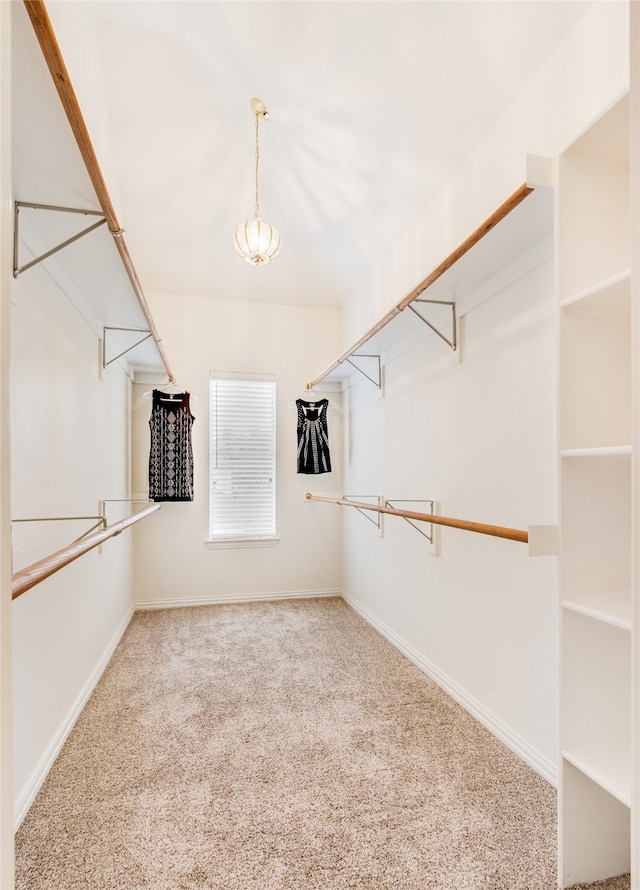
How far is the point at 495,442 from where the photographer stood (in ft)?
6.72

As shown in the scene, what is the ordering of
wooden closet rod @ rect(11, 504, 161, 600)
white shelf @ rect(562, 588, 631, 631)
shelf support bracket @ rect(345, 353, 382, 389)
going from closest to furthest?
wooden closet rod @ rect(11, 504, 161, 600) → white shelf @ rect(562, 588, 631, 631) → shelf support bracket @ rect(345, 353, 382, 389)

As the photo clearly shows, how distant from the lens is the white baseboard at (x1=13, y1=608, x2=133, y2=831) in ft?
4.97

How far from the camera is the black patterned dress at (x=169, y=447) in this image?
140 inches

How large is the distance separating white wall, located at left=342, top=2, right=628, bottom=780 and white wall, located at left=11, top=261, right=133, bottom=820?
181cm

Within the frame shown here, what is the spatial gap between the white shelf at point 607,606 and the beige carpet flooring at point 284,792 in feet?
2.60

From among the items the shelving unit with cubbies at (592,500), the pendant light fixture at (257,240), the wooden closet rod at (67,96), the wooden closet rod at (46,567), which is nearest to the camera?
the wooden closet rod at (67,96)

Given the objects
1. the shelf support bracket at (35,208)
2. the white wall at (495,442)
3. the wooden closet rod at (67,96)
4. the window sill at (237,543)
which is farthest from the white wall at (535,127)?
the window sill at (237,543)

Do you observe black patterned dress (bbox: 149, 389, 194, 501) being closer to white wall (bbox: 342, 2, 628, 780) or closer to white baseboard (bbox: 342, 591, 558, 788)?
white wall (bbox: 342, 2, 628, 780)

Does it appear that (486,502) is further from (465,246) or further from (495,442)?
(465,246)

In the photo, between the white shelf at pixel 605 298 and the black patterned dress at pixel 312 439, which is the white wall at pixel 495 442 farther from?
the black patterned dress at pixel 312 439

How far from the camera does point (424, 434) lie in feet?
8.93

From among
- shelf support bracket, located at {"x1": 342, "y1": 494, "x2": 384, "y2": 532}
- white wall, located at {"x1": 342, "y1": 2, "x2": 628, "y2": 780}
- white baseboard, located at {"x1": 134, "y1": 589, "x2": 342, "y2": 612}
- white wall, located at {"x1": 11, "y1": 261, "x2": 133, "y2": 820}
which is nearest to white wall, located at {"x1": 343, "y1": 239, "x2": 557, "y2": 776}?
white wall, located at {"x1": 342, "y1": 2, "x2": 628, "y2": 780}

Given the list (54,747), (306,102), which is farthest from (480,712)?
(306,102)

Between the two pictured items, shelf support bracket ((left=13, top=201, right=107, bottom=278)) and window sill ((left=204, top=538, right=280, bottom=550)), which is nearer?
shelf support bracket ((left=13, top=201, right=107, bottom=278))
